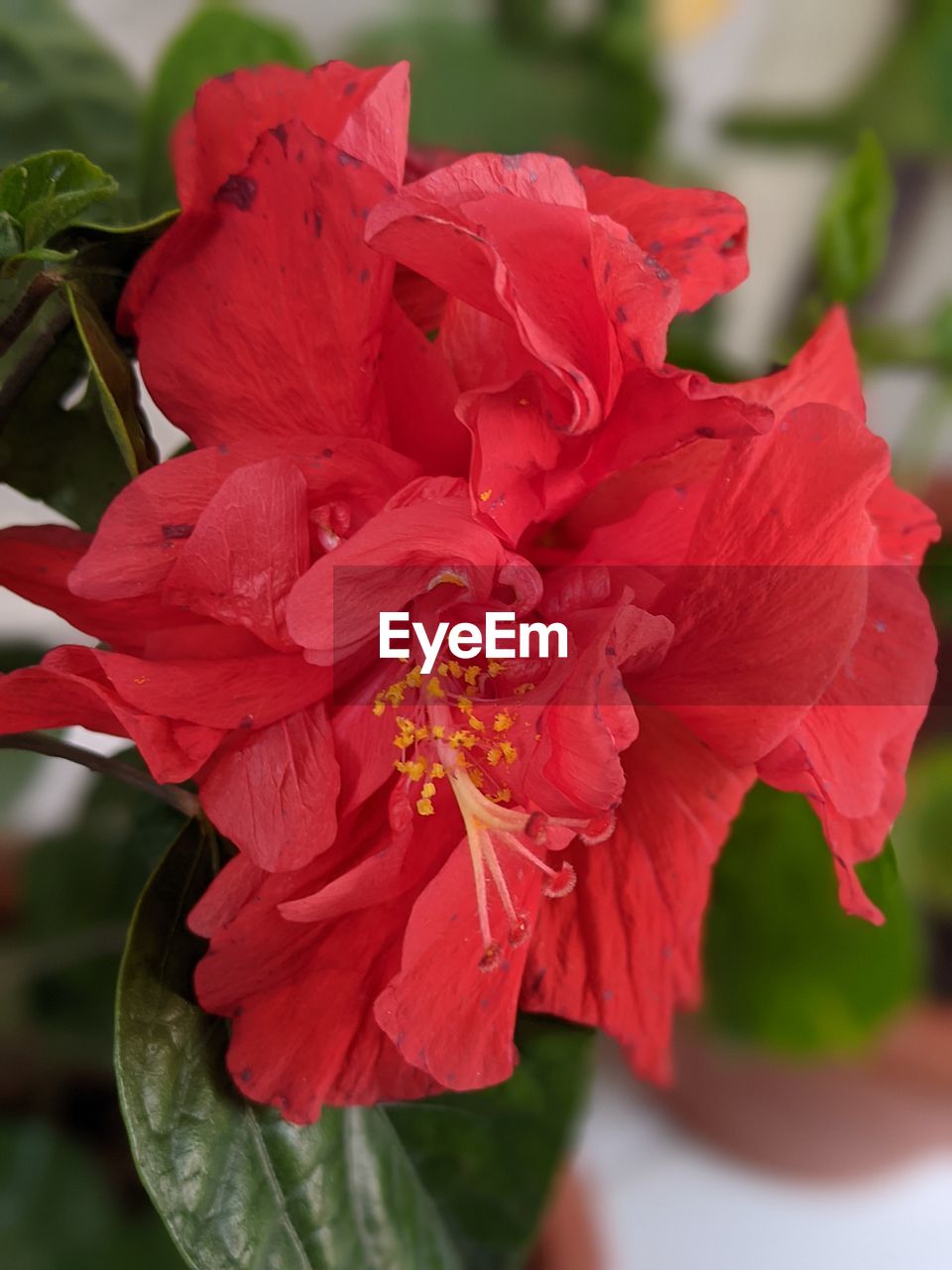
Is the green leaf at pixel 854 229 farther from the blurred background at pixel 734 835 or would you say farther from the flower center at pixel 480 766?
the flower center at pixel 480 766

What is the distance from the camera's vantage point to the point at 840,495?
26 cm

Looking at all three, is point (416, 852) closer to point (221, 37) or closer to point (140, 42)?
point (221, 37)

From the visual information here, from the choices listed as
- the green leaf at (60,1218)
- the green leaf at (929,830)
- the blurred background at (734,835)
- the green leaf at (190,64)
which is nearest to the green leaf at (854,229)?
the blurred background at (734,835)

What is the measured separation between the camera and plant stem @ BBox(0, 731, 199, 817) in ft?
1.03

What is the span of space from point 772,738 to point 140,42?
2.41ft

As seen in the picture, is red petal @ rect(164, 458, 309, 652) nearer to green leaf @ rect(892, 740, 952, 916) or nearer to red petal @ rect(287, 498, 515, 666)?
red petal @ rect(287, 498, 515, 666)

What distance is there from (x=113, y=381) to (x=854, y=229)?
41cm

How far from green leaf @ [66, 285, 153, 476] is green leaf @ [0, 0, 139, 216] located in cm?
14

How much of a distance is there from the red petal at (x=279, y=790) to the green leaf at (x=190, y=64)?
0.76ft

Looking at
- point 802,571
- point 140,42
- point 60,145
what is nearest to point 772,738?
point 802,571

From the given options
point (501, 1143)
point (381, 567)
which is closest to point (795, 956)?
point (501, 1143)

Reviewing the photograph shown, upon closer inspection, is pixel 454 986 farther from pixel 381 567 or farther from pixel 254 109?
pixel 254 109

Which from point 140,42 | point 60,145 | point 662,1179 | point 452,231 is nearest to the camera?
point 452,231

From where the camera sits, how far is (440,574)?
0.90ft
